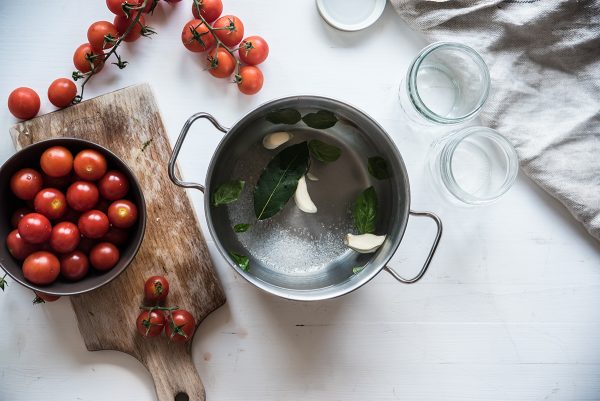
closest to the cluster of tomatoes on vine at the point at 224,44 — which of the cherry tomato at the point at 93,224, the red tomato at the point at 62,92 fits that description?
the red tomato at the point at 62,92

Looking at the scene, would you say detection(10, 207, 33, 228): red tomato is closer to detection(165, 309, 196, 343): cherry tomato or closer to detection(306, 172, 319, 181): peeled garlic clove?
detection(165, 309, 196, 343): cherry tomato

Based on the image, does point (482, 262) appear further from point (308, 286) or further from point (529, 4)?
point (529, 4)

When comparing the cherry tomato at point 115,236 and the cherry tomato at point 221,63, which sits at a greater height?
the cherry tomato at point 221,63

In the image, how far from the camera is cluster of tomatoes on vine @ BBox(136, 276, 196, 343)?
3.22ft

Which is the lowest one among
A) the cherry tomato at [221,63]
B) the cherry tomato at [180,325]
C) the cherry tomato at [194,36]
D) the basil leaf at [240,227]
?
the cherry tomato at [180,325]

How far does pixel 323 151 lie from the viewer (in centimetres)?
108

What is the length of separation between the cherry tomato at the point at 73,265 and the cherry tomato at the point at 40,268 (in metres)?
0.02

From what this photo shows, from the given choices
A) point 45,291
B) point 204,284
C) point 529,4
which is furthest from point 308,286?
point 529,4

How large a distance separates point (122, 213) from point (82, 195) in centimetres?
8

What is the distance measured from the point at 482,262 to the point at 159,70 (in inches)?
30.7

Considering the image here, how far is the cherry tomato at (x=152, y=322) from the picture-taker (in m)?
0.98

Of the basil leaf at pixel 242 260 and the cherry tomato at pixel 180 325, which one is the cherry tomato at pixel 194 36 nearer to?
the basil leaf at pixel 242 260

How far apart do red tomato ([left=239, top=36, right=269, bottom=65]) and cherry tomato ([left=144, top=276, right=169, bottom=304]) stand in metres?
0.46

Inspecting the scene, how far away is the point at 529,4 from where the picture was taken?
1.04 meters
